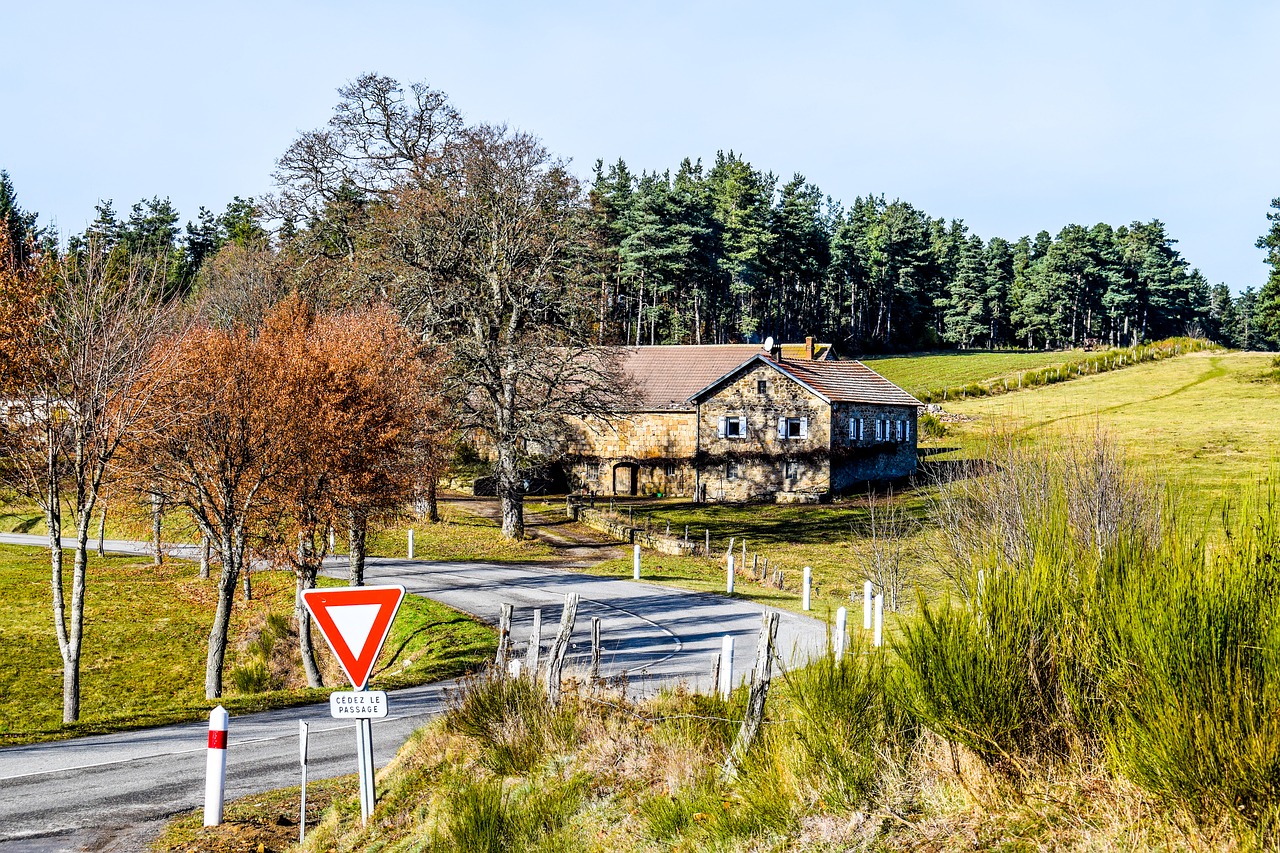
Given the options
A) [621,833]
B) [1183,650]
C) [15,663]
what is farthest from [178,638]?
[1183,650]

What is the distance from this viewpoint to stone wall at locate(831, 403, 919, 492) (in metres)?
54.0

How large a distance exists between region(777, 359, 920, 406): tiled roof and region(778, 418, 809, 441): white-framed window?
1.96 metres

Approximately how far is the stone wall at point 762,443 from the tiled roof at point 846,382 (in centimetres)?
106

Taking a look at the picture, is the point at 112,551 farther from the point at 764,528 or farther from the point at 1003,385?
the point at 1003,385

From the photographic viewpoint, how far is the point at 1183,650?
5.21 meters

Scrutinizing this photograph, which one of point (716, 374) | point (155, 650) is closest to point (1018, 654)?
point (155, 650)

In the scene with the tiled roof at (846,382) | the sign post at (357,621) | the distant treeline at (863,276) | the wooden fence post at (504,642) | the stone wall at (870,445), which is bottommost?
the wooden fence post at (504,642)

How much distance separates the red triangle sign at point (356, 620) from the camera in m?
8.41

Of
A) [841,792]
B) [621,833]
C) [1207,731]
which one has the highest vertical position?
[1207,731]

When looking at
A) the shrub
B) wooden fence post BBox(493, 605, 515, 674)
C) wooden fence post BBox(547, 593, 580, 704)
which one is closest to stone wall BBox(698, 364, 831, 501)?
the shrub

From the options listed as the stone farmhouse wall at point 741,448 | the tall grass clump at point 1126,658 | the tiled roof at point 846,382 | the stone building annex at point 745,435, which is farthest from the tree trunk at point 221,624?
the tiled roof at point 846,382

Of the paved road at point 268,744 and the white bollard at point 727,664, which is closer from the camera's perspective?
the paved road at point 268,744

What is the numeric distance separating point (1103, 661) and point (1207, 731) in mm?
Answer: 939

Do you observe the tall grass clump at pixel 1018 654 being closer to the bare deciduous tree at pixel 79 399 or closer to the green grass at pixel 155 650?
the green grass at pixel 155 650
